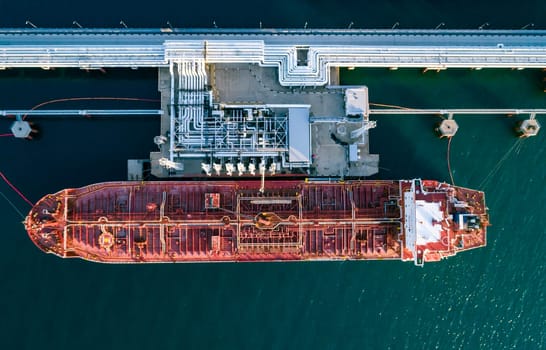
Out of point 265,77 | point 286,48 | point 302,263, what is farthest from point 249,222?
point 286,48

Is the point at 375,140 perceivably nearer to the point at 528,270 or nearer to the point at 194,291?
the point at 528,270

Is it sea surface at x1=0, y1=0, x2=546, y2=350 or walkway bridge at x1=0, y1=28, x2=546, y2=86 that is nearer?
sea surface at x1=0, y1=0, x2=546, y2=350

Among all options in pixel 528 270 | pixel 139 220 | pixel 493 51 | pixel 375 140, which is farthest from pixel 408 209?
pixel 139 220

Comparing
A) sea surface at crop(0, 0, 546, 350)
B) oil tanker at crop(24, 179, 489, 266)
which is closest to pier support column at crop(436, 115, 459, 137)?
sea surface at crop(0, 0, 546, 350)

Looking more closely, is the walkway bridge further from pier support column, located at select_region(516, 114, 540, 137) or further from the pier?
pier support column, located at select_region(516, 114, 540, 137)

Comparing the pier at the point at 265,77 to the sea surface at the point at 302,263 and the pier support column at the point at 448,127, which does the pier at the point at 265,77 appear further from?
the sea surface at the point at 302,263

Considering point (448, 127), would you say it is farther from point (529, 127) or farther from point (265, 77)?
point (265, 77)

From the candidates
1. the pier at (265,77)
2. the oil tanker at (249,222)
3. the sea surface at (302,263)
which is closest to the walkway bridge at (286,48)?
the pier at (265,77)
